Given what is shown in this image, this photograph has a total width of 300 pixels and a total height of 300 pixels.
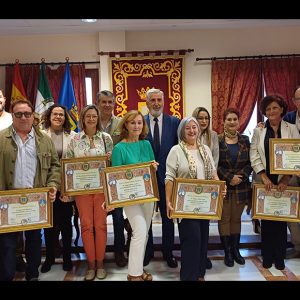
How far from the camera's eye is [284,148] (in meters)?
2.79

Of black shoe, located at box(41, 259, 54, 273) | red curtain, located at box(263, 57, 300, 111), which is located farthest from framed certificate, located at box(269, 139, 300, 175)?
red curtain, located at box(263, 57, 300, 111)

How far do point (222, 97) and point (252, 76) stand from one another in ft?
1.91

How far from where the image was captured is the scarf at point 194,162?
2625 mm

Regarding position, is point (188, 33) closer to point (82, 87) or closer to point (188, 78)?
point (188, 78)

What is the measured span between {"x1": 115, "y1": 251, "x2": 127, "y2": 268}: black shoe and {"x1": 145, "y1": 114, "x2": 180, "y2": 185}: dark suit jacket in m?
0.81

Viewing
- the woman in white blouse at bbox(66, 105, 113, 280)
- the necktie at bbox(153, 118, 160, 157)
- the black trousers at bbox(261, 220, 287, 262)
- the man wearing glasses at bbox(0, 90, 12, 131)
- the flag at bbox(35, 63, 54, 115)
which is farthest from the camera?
the flag at bbox(35, 63, 54, 115)

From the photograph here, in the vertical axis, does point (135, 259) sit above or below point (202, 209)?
below

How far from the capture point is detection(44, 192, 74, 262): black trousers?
3078mm

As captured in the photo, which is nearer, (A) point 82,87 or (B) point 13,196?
(B) point 13,196

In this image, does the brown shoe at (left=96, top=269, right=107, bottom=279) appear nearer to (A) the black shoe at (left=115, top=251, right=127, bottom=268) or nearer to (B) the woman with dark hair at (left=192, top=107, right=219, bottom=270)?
(A) the black shoe at (left=115, top=251, right=127, bottom=268)

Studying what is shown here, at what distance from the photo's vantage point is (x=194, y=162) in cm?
263

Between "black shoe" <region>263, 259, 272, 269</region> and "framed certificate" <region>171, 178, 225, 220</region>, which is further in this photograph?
"black shoe" <region>263, 259, 272, 269</region>

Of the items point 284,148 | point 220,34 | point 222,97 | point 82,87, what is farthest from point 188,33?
point 284,148
